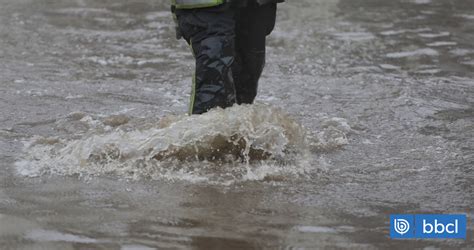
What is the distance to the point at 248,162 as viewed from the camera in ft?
15.1

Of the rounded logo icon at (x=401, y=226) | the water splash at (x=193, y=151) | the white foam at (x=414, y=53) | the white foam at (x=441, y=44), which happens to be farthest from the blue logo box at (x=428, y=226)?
the white foam at (x=441, y=44)

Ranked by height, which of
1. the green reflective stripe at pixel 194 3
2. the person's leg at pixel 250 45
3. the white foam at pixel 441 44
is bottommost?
the white foam at pixel 441 44

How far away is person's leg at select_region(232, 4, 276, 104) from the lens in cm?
506

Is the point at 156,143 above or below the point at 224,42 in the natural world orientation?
below

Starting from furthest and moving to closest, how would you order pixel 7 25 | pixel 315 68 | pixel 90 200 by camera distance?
pixel 7 25, pixel 315 68, pixel 90 200

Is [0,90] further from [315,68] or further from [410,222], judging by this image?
[410,222]

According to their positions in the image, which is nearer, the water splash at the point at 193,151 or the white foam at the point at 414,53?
the water splash at the point at 193,151

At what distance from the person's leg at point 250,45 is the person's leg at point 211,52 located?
8.7 inches

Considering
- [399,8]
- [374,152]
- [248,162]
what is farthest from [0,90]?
[399,8]

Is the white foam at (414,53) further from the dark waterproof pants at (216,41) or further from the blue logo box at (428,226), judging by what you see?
the blue logo box at (428,226)

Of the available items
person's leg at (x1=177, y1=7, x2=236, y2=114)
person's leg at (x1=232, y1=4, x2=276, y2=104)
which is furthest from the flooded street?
person's leg at (x1=232, y1=4, x2=276, y2=104)

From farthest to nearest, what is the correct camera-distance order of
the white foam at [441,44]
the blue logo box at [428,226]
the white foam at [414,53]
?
the white foam at [441,44] → the white foam at [414,53] → the blue logo box at [428,226]

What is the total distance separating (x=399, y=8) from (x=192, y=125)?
5.88 m

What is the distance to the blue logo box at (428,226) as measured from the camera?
3607 mm
